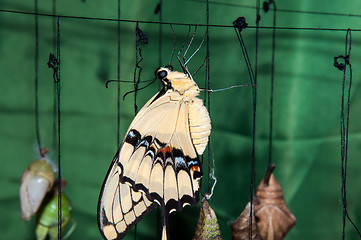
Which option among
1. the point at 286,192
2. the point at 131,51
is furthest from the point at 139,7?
the point at 286,192

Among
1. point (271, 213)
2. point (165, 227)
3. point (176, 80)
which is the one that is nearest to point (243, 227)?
point (271, 213)

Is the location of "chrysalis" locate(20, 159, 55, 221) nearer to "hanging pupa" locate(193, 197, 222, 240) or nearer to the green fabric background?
the green fabric background

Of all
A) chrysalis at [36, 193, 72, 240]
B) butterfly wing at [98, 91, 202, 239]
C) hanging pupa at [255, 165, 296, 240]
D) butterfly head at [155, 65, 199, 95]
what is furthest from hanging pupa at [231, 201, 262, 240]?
chrysalis at [36, 193, 72, 240]

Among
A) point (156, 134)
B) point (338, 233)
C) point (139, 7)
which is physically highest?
point (139, 7)

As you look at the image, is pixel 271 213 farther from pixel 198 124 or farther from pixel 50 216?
pixel 50 216

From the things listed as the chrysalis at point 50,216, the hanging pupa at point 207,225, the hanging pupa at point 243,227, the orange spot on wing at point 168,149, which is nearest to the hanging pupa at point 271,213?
the hanging pupa at point 243,227

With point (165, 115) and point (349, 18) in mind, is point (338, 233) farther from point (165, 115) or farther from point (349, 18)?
point (165, 115)
